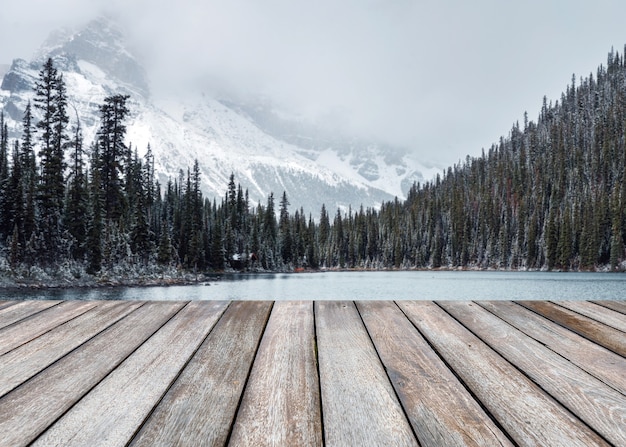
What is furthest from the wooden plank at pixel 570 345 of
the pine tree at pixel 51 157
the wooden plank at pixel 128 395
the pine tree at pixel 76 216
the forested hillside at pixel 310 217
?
the pine tree at pixel 76 216

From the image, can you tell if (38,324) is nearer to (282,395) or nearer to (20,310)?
(20,310)

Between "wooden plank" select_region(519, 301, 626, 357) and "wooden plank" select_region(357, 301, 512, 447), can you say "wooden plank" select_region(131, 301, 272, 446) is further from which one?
"wooden plank" select_region(519, 301, 626, 357)

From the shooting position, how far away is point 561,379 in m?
2.18

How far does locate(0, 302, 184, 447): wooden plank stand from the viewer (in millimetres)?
1680

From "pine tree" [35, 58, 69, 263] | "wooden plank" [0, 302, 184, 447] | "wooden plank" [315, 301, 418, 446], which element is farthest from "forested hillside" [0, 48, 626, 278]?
"wooden plank" [315, 301, 418, 446]

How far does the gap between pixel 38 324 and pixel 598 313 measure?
14.4ft

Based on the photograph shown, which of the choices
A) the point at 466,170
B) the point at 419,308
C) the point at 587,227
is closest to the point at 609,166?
the point at 587,227

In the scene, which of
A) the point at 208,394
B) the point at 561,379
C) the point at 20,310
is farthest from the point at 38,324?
the point at 561,379

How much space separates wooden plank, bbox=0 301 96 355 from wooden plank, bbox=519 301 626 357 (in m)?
3.69

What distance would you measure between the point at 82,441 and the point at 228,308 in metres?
2.17

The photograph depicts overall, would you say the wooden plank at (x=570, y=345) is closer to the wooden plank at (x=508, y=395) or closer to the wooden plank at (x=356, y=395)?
the wooden plank at (x=508, y=395)

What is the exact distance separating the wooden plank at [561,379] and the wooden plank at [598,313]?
2.62 ft

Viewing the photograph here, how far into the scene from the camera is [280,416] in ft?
5.75

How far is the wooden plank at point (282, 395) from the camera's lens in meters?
1.61
